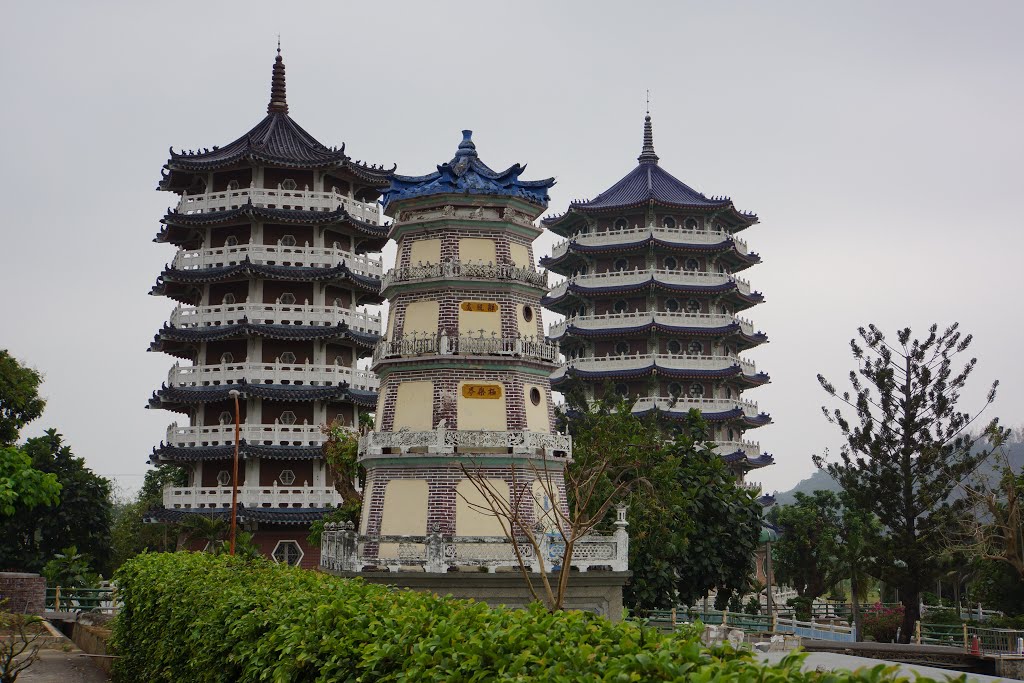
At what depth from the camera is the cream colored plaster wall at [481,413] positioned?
3347cm

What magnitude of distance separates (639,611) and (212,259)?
93.6 ft

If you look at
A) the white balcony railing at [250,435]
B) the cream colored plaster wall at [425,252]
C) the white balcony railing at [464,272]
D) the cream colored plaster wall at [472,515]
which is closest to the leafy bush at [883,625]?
the white balcony railing at [250,435]

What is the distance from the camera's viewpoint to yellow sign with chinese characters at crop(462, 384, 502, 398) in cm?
3378

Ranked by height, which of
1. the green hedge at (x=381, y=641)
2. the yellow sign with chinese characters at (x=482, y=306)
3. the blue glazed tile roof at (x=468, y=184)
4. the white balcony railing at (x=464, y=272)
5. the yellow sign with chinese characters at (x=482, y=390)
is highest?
the blue glazed tile roof at (x=468, y=184)

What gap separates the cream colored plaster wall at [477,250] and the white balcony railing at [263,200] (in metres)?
27.2

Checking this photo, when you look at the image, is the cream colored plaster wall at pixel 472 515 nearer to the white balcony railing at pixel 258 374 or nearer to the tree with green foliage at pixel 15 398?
the white balcony railing at pixel 258 374

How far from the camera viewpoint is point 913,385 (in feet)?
172

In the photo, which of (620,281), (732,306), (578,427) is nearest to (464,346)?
(578,427)

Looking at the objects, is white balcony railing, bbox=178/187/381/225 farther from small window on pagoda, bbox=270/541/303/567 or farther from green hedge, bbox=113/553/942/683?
green hedge, bbox=113/553/942/683

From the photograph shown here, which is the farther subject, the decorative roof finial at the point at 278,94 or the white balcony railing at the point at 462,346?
the decorative roof finial at the point at 278,94

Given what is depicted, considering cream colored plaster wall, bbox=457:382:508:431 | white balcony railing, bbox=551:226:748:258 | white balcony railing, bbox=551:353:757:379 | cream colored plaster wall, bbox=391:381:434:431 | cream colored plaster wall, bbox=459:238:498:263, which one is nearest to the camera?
cream colored plaster wall, bbox=457:382:508:431

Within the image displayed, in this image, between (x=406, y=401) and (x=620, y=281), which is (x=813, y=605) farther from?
(x=406, y=401)

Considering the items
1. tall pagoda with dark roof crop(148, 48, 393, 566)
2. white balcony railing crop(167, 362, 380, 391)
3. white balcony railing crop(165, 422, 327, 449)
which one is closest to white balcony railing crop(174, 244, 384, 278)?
tall pagoda with dark roof crop(148, 48, 393, 566)

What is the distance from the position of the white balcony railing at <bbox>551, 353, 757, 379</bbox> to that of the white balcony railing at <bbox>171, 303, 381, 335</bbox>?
16098mm
